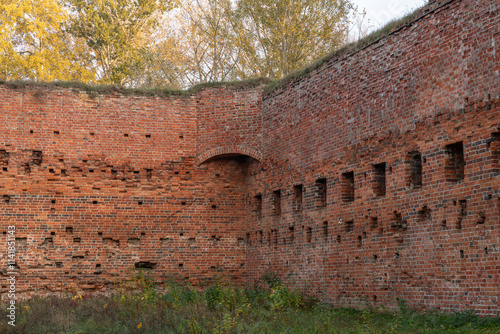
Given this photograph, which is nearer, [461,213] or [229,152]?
[461,213]

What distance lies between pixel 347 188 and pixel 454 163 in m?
3.03

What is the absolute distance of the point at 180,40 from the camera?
2877 centimetres

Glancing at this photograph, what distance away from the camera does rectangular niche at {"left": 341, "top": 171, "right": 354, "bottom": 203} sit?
12211 mm

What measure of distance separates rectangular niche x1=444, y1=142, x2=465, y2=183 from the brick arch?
6681 millimetres

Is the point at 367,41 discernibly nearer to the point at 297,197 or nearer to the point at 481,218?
the point at 297,197

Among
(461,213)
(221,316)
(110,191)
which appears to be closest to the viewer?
(461,213)

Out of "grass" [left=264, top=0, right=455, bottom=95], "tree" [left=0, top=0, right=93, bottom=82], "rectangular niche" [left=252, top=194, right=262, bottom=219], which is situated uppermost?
"tree" [left=0, top=0, right=93, bottom=82]

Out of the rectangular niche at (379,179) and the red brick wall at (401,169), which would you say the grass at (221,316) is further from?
the rectangular niche at (379,179)

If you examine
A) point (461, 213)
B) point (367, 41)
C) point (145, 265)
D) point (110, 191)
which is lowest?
point (145, 265)

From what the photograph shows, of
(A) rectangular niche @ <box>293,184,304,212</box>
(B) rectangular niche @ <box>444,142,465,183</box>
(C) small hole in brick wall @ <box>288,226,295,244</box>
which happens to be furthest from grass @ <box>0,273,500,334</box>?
(B) rectangular niche @ <box>444,142,465,183</box>

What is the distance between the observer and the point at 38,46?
2692cm

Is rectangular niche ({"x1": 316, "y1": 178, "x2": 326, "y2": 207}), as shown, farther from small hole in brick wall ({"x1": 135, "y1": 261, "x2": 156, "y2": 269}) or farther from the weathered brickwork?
small hole in brick wall ({"x1": 135, "y1": 261, "x2": 156, "y2": 269})

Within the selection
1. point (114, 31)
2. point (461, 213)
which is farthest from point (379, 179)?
point (114, 31)

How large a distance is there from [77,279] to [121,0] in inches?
614
